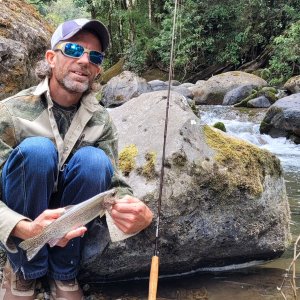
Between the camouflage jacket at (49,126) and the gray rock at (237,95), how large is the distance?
1412cm

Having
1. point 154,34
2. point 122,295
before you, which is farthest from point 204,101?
point 122,295

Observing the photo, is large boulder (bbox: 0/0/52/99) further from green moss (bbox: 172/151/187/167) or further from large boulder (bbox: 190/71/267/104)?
large boulder (bbox: 190/71/267/104)

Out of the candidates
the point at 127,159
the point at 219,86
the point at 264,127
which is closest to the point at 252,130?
the point at 264,127

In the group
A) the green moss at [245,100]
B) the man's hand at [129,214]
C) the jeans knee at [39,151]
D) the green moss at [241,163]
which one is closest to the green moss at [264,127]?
the green moss at [245,100]

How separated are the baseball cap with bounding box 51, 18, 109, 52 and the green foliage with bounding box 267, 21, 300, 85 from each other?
1800 cm

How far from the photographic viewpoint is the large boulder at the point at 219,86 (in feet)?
57.7

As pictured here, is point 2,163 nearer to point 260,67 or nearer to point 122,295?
point 122,295

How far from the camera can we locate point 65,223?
228cm

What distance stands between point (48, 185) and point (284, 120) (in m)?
10.0

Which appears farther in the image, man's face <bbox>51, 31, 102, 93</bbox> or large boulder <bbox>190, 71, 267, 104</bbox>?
large boulder <bbox>190, 71, 267, 104</bbox>

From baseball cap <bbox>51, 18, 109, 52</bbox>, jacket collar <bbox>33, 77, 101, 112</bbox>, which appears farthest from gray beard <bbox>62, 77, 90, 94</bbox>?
baseball cap <bbox>51, 18, 109, 52</bbox>

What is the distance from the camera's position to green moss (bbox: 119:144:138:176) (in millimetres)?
3570

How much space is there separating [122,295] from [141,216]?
3.19 ft

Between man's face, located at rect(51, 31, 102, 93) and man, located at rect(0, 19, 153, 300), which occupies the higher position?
man's face, located at rect(51, 31, 102, 93)
